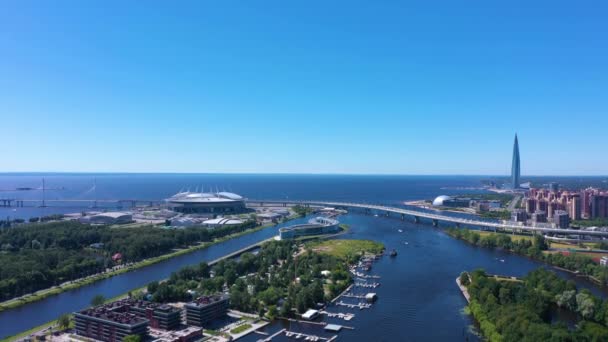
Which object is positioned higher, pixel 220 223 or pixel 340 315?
pixel 220 223

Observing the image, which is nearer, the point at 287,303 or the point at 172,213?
the point at 287,303

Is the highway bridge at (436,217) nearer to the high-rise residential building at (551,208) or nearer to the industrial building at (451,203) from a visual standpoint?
the high-rise residential building at (551,208)

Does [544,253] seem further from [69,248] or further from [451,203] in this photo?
[451,203]

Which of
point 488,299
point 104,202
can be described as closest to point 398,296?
point 488,299

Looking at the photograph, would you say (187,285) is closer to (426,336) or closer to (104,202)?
(426,336)

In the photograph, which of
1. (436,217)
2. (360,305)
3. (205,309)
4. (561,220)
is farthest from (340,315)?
(436,217)

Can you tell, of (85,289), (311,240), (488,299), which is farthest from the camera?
(311,240)

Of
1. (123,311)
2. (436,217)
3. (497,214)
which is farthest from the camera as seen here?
(497,214)
